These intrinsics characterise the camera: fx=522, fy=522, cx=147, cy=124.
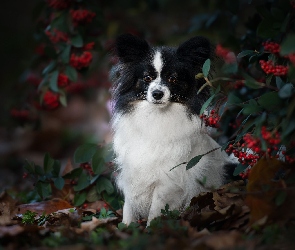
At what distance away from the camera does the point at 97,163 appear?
4777mm

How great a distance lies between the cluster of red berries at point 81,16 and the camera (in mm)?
5047

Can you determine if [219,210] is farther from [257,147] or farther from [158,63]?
[158,63]

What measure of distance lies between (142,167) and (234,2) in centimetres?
198

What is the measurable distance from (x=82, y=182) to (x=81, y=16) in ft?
5.25

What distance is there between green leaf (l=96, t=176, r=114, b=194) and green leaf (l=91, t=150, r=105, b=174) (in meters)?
0.22

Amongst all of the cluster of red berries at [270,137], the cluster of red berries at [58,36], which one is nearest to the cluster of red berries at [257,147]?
the cluster of red berries at [270,137]

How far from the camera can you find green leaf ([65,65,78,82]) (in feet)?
16.4

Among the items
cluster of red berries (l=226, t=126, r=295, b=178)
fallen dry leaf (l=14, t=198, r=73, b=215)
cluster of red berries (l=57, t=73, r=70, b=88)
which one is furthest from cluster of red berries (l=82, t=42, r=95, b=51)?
cluster of red berries (l=226, t=126, r=295, b=178)

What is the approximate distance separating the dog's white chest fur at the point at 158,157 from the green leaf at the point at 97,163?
41cm

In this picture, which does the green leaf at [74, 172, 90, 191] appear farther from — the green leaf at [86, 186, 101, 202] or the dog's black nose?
the dog's black nose

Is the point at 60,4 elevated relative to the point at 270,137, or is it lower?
elevated

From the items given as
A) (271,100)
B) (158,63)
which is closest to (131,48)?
(158,63)

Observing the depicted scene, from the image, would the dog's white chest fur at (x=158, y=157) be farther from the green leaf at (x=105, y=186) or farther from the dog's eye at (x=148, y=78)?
the green leaf at (x=105, y=186)

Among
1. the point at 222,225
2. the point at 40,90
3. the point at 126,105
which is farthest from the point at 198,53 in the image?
Answer: the point at 40,90
